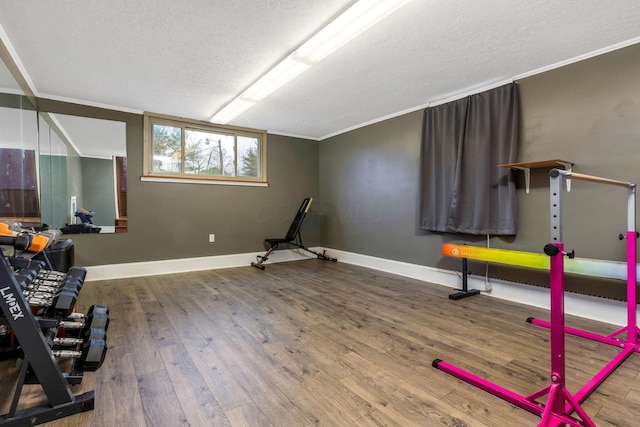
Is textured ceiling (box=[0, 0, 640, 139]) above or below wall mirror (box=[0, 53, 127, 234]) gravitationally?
above

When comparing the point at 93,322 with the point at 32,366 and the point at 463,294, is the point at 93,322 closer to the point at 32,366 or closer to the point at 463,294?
the point at 32,366

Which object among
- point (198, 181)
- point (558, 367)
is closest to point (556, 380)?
point (558, 367)

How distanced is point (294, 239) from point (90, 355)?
3.92 meters

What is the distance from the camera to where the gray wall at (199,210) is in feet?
13.4

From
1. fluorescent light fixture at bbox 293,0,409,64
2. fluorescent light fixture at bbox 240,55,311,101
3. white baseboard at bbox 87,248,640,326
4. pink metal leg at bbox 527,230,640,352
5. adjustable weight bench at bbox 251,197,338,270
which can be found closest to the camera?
fluorescent light fixture at bbox 293,0,409,64

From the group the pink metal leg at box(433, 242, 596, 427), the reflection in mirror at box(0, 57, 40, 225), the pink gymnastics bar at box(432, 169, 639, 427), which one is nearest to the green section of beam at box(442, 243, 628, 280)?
the pink gymnastics bar at box(432, 169, 639, 427)

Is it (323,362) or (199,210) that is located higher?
(199,210)

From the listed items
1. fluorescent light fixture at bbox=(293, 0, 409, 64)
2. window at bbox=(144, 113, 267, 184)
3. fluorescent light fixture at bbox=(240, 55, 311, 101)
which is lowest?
window at bbox=(144, 113, 267, 184)

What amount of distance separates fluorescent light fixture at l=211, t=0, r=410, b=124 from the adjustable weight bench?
84.4 inches

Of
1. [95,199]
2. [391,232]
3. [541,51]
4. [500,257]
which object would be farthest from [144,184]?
[541,51]

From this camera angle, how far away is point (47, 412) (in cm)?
136

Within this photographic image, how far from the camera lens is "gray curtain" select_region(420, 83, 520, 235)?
10.2 ft

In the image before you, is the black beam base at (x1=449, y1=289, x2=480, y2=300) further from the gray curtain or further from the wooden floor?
the gray curtain

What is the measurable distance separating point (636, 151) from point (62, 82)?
17.8 ft
